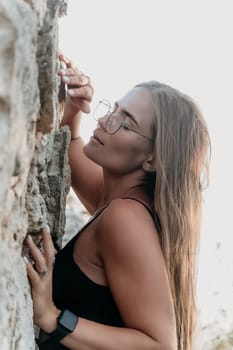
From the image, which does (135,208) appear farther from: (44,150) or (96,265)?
(44,150)

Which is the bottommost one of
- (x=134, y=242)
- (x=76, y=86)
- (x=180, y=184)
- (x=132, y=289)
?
(x=132, y=289)

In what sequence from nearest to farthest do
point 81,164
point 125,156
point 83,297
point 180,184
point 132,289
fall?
1. point 132,289
2. point 83,297
3. point 180,184
4. point 125,156
5. point 81,164

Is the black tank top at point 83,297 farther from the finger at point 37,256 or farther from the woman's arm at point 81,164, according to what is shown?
the woman's arm at point 81,164

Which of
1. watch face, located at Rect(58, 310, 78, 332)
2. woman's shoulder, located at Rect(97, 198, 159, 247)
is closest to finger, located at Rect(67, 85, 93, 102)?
woman's shoulder, located at Rect(97, 198, 159, 247)

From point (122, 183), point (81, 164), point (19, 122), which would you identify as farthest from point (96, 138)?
point (19, 122)

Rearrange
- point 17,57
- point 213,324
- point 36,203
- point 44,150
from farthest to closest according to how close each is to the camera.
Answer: point 213,324, point 44,150, point 36,203, point 17,57

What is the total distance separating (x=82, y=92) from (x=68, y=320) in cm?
108

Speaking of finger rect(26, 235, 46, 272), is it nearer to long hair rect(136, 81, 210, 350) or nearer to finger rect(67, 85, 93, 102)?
long hair rect(136, 81, 210, 350)

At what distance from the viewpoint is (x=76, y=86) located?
264cm

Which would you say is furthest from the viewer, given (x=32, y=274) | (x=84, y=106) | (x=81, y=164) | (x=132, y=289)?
(x=81, y=164)

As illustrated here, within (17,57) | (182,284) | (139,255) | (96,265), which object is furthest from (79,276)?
(17,57)

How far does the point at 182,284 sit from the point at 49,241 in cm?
59

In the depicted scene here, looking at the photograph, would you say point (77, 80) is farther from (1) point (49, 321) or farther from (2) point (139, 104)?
(1) point (49, 321)

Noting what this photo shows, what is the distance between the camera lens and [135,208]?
7.16 ft
